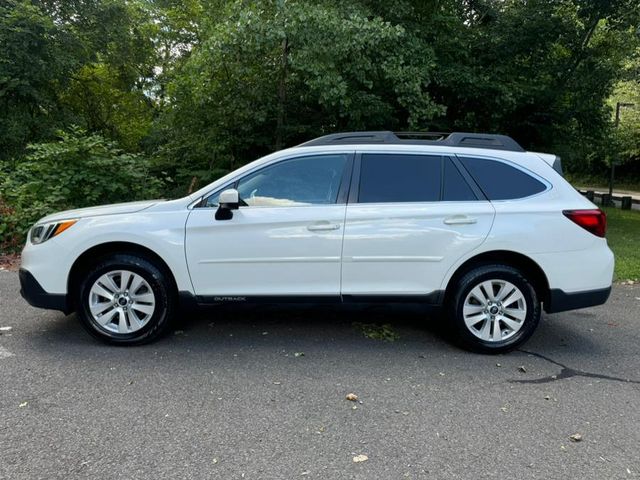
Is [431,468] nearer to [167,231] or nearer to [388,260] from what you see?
[388,260]

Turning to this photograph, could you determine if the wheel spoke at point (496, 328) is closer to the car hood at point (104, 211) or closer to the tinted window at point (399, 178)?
the tinted window at point (399, 178)

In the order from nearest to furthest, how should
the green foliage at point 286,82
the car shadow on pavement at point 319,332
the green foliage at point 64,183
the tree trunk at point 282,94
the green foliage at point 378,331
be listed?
the car shadow on pavement at point 319,332, the green foliage at point 378,331, the green foliage at point 64,183, the green foliage at point 286,82, the tree trunk at point 282,94

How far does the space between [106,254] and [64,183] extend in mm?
4987

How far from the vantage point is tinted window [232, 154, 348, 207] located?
451cm

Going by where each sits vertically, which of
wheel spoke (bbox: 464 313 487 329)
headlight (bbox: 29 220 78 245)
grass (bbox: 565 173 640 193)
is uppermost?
headlight (bbox: 29 220 78 245)

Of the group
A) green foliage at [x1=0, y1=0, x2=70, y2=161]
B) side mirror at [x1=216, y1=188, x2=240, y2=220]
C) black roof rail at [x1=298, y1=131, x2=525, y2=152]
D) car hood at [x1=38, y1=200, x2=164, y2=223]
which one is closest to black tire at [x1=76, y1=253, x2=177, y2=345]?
car hood at [x1=38, y1=200, x2=164, y2=223]

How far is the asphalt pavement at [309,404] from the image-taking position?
113 inches

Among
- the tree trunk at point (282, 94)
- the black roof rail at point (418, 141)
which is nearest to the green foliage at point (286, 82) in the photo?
the tree trunk at point (282, 94)

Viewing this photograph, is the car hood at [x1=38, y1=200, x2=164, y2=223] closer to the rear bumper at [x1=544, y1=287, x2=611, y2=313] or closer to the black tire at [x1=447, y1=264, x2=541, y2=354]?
the black tire at [x1=447, y1=264, x2=541, y2=354]

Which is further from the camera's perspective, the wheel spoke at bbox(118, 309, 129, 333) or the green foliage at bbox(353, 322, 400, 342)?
the green foliage at bbox(353, 322, 400, 342)

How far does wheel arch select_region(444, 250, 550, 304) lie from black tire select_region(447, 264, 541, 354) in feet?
0.14

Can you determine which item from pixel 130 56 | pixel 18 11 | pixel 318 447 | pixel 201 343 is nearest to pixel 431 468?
pixel 318 447

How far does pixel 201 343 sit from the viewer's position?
464 cm

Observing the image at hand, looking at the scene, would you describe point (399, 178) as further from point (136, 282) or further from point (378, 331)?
point (136, 282)
